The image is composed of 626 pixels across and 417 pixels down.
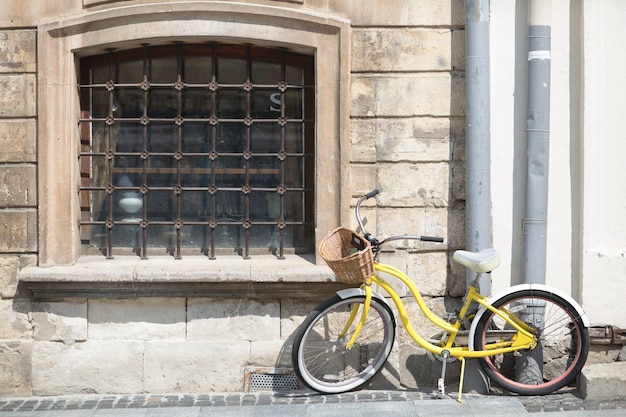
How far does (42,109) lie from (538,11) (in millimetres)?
3670

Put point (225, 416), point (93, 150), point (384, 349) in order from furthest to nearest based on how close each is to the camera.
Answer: point (93, 150), point (384, 349), point (225, 416)

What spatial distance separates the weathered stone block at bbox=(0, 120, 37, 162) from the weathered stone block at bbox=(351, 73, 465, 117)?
2.37 meters

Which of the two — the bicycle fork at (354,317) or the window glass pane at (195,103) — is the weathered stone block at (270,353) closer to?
the bicycle fork at (354,317)

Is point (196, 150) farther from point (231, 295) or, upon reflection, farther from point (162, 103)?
point (231, 295)

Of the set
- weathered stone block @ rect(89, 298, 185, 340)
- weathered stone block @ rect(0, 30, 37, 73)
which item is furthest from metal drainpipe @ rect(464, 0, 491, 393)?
weathered stone block @ rect(0, 30, 37, 73)

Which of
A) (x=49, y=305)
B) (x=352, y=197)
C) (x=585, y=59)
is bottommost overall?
(x=49, y=305)

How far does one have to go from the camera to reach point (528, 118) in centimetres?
665

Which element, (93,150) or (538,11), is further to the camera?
(93,150)

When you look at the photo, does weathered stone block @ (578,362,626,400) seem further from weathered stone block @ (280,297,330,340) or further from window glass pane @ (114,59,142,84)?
window glass pane @ (114,59,142,84)

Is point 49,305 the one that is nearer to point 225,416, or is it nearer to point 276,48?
point 225,416

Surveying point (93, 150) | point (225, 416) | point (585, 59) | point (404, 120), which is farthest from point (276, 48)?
point (225, 416)

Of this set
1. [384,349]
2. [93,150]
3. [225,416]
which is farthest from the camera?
[93,150]

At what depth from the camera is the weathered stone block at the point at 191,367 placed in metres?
6.78

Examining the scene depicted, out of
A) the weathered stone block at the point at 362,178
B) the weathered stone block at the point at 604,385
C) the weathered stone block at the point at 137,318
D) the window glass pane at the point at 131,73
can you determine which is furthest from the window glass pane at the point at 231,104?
the weathered stone block at the point at 604,385
